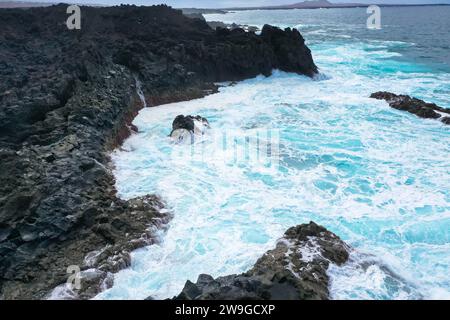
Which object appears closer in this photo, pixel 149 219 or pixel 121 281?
pixel 121 281

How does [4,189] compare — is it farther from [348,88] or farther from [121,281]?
[348,88]

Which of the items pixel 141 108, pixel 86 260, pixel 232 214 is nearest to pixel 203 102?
pixel 141 108

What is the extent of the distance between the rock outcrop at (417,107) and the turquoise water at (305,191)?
0.50 metres

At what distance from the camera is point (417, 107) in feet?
68.3

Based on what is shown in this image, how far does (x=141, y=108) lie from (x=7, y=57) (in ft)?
38.2

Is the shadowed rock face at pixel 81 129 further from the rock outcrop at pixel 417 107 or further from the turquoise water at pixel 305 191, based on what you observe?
the rock outcrop at pixel 417 107

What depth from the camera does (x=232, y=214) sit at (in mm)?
11227

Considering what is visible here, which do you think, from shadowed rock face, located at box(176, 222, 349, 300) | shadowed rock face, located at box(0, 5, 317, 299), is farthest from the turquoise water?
shadowed rock face, located at box(0, 5, 317, 299)

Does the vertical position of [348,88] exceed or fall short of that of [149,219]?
it exceeds it

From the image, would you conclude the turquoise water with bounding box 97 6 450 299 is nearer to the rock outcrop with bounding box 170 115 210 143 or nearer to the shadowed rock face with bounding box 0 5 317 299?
the rock outcrop with bounding box 170 115 210 143

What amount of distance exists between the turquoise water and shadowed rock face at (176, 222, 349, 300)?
404 mm

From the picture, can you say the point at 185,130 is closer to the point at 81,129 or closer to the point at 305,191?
the point at 81,129

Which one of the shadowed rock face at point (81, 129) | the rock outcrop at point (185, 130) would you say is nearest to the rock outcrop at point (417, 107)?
the shadowed rock face at point (81, 129)

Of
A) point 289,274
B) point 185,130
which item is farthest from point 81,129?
point 289,274
